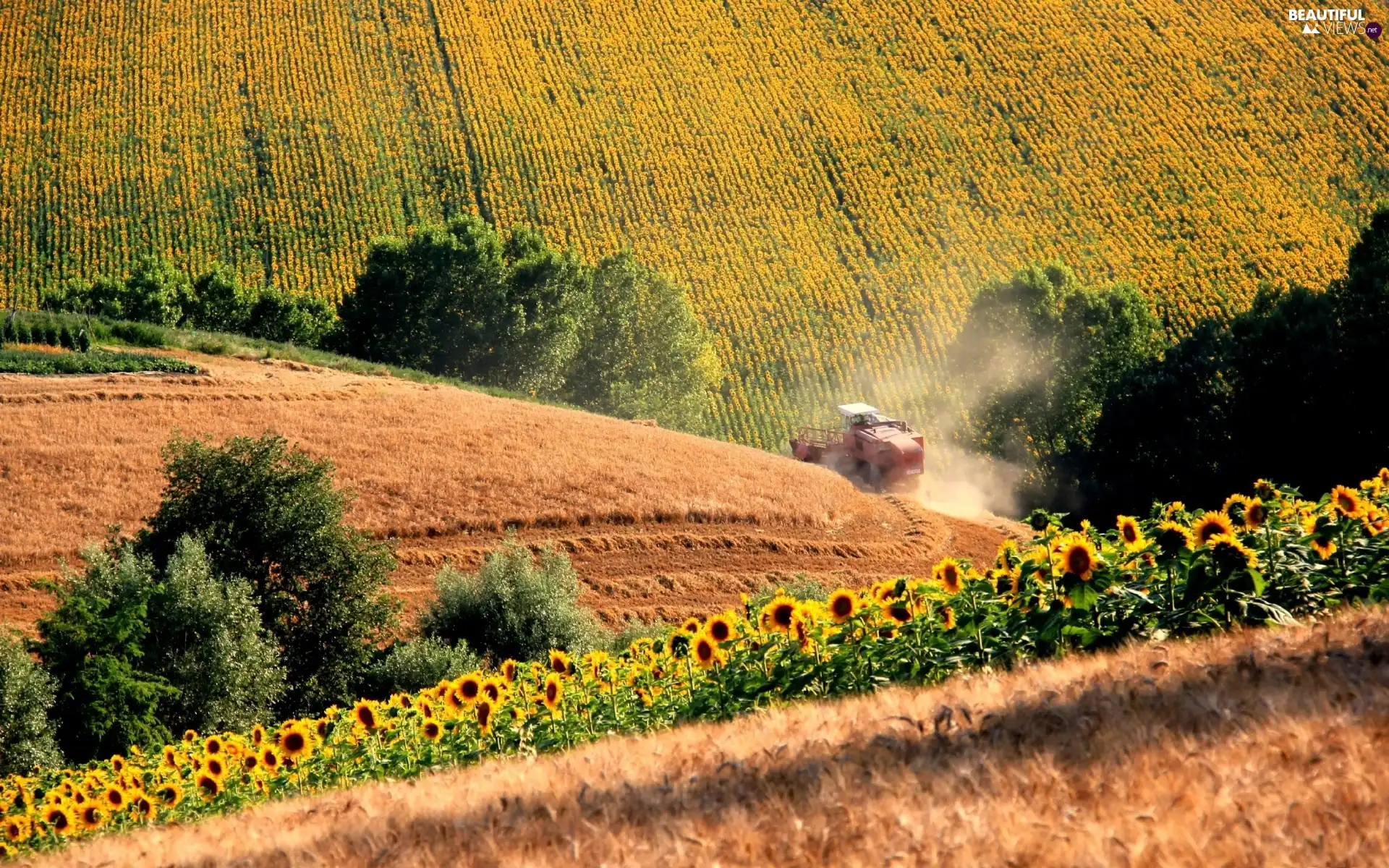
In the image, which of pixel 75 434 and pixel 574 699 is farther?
pixel 75 434

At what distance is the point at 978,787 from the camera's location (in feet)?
19.6

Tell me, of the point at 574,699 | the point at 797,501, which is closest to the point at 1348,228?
the point at 797,501

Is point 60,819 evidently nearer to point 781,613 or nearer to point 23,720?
point 781,613

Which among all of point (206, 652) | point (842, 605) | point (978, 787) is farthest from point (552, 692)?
point (206, 652)

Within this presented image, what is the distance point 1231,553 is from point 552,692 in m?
5.16

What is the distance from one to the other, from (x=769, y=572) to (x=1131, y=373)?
56.1 feet

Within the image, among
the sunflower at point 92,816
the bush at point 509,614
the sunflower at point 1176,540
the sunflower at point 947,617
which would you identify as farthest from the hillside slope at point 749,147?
the sunflower at point 1176,540

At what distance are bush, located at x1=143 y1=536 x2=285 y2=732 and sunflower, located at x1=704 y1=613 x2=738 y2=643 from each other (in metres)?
13.2

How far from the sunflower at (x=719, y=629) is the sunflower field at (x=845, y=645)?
0.05 feet

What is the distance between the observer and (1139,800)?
5.50m

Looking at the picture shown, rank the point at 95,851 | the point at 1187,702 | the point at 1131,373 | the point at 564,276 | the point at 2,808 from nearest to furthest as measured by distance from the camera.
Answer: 1. the point at 1187,702
2. the point at 95,851
3. the point at 2,808
4. the point at 1131,373
5. the point at 564,276

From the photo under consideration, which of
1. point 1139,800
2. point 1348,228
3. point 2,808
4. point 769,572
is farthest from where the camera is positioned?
point 1348,228

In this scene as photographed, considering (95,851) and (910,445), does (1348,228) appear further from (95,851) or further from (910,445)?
(95,851)

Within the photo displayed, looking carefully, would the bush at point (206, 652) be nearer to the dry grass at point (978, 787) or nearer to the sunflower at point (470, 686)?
the sunflower at point (470, 686)
